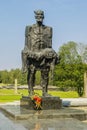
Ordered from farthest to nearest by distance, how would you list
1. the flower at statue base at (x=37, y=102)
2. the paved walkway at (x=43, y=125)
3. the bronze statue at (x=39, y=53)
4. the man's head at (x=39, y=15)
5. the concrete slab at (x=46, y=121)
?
the man's head at (x=39, y=15), the bronze statue at (x=39, y=53), the flower at statue base at (x=37, y=102), the concrete slab at (x=46, y=121), the paved walkway at (x=43, y=125)

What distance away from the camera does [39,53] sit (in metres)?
12.3

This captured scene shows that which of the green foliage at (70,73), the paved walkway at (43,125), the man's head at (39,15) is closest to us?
the paved walkway at (43,125)

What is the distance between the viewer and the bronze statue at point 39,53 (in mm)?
12242

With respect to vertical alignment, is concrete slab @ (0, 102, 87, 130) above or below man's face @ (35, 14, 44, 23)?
below

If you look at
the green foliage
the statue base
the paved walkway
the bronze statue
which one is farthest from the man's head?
the green foliage

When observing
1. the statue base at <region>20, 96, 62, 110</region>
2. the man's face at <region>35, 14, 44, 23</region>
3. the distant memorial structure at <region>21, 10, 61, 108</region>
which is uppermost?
the man's face at <region>35, 14, 44, 23</region>

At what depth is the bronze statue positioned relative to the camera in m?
12.2

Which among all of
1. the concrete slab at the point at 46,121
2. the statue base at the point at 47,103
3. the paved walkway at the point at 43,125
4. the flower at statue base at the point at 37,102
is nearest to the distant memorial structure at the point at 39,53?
the statue base at the point at 47,103

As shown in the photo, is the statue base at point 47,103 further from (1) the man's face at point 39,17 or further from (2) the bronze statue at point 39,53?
(1) the man's face at point 39,17

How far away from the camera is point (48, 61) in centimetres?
1245

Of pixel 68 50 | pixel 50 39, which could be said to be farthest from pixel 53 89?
pixel 50 39

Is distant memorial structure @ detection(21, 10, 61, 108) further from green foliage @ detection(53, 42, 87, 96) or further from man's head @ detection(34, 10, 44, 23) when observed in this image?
green foliage @ detection(53, 42, 87, 96)

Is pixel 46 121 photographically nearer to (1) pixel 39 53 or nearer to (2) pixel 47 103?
(2) pixel 47 103

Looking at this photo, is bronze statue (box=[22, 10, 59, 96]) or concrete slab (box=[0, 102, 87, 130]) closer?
concrete slab (box=[0, 102, 87, 130])
